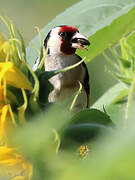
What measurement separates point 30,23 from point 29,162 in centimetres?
505

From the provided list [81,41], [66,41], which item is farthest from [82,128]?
[66,41]

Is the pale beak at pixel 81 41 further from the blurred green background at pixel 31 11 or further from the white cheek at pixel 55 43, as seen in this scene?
the blurred green background at pixel 31 11

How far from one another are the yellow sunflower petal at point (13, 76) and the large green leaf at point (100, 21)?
0.70 feet

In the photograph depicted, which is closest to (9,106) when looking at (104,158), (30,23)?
(104,158)

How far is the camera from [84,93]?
5.75 ft

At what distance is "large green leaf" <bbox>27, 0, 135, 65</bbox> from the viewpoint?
2.40 feet

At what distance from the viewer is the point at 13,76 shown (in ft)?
1.60

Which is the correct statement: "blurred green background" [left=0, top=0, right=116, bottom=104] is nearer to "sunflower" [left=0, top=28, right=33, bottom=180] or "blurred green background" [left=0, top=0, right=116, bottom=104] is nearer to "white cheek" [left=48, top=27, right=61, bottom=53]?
"white cheek" [left=48, top=27, right=61, bottom=53]

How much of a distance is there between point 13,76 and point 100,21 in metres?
0.37

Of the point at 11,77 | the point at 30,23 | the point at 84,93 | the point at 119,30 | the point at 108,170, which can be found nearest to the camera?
the point at 108,170

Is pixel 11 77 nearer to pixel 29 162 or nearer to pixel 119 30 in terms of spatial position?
pixel 29 162

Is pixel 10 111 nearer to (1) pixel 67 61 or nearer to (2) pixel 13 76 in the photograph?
(2) pixel 13 76

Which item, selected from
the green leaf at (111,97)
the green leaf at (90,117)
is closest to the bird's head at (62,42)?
the green leaf at (111,97)

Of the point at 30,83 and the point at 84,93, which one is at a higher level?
the point at 30,83
